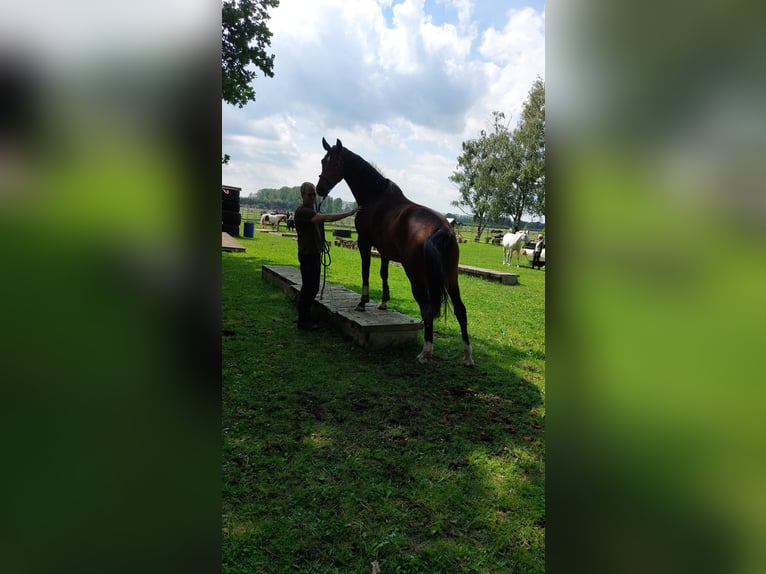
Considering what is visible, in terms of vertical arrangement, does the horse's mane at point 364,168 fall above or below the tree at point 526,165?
below

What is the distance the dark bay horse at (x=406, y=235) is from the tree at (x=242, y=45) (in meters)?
5.68

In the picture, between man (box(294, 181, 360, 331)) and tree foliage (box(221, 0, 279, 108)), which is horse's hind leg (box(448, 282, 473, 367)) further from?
tree foliage (box(221, 0, 279, 108))

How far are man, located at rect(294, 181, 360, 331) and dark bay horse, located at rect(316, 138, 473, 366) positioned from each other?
373 mm

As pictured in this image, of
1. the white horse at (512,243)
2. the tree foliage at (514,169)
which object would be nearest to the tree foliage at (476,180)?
the tree foliage at (514,169)

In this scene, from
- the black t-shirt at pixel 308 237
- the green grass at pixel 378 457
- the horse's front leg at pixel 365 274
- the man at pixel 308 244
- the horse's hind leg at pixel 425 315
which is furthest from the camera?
the horse's front leg at pixel 365 274

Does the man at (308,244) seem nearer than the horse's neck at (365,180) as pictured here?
Yes

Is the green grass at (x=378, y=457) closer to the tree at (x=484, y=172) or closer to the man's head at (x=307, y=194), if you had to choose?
the man's head at (x=307, y=194)

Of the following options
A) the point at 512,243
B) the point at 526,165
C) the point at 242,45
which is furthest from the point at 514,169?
the point at 242,45

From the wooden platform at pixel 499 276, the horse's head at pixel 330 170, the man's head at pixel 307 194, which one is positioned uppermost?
the horse's head at pixel 330 170

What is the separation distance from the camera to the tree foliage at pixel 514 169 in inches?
1342
